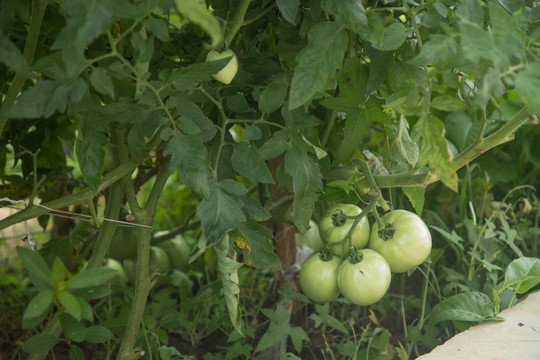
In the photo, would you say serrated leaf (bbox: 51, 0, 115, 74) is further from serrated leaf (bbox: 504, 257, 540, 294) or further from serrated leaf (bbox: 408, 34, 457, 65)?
serrated leaf (bbox: 504, 257, 540, 294)

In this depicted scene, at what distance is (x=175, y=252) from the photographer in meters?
1.67

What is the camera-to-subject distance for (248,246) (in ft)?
3.12

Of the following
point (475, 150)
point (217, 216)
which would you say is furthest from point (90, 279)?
point (475, 150)

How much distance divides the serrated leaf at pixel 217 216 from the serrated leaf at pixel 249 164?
2.7 inches

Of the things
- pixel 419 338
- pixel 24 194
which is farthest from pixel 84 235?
pixel 419 338

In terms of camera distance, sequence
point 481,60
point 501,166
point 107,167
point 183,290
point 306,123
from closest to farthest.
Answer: point 481,60 → point 306,123 → point 107,167 → point 183,290 → point 501,166

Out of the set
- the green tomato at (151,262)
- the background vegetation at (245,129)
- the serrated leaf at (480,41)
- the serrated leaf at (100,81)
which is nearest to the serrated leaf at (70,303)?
the background vegetation at (245,129)

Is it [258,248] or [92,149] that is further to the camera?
[258,248]

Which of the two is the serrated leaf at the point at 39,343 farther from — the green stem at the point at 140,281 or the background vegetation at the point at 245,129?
the green stem at the point at 140,281

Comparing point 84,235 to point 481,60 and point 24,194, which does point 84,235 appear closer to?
point 24,194

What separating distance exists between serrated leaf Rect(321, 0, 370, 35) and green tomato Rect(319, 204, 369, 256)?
40 cm

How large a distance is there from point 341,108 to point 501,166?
114 centimetres

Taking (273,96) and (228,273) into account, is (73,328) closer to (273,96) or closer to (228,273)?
(228,273)

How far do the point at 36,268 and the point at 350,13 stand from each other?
1.80 ft
